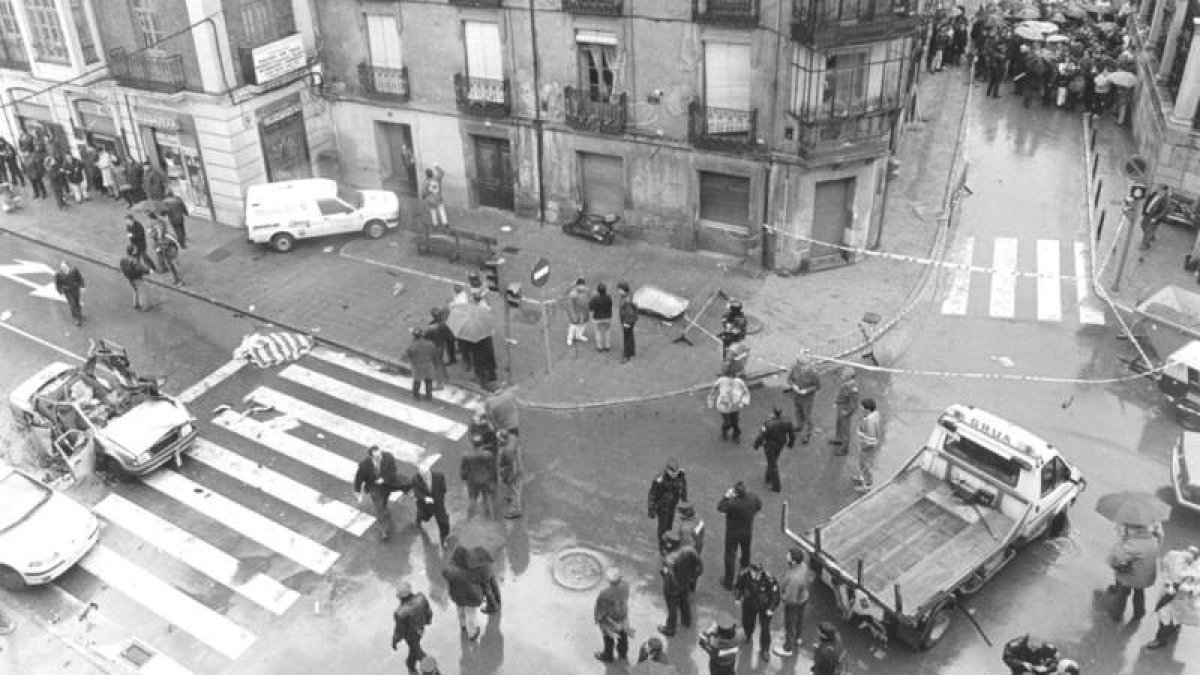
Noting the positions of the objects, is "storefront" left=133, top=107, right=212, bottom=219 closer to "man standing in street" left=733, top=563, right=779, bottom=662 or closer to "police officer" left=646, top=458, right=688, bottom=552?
"police officer" left=646, top=458, right=688, bottom=552

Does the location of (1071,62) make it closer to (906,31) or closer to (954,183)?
(954,183)

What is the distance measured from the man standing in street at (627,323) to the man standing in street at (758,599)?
27.2 ft

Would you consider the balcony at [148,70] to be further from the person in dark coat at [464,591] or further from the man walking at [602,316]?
the person in dark coat at [464,591]

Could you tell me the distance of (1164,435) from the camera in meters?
20.4

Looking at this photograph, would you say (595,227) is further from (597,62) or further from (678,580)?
(678,580)

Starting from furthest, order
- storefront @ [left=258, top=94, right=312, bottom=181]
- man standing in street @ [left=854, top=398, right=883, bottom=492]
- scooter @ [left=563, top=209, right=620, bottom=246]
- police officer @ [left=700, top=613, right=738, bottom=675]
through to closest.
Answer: storefront @ [left=258, top=94, right=312, bottom=181], scooter @ [left=563, top=209, right=620, bottom=246], man standing in street @ [left=854, top=398, right=883, bottom=492], police officer @ [left=700, top=613, right=738, bottom=675]

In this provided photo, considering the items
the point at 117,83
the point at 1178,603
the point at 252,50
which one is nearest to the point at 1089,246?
the point at 1178,603

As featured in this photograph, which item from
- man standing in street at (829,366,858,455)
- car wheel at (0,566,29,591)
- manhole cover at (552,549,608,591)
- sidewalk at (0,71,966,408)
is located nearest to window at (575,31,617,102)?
sidewalk at (0,71,966,408)

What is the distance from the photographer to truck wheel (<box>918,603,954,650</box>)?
15281 millimetres

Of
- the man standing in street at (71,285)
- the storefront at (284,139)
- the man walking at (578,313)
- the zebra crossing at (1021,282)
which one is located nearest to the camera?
the man walking at (578,313)

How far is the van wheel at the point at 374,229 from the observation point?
94.8 feet

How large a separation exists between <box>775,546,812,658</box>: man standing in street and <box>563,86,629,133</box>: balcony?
14324 mm

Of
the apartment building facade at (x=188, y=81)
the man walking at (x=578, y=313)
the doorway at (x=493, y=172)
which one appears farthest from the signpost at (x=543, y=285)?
the apartment building facade at (x=188, y=81)

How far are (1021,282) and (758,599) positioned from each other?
14475 millimetres
